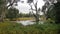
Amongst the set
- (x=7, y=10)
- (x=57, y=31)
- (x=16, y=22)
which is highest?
(x=7, y=10)

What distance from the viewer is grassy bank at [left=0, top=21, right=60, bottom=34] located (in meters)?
4.85

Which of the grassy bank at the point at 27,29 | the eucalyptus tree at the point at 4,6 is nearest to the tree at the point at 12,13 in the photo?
the eucalyptus tree at the point at 4,6

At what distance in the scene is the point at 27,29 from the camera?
203 inches

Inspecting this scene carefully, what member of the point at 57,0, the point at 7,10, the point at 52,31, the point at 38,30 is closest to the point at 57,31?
the point at 52,31

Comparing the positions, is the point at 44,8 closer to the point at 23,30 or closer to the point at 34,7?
the point at 34,7

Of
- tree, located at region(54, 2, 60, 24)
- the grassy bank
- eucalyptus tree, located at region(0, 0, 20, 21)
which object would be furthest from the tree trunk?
eucalyptus tree, located at region(0, 0, 20, 21)

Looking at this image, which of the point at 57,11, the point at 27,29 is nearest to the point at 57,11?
the point at 57,11

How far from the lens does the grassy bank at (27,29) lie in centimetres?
485

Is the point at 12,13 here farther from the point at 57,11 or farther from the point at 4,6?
the point at 57,11

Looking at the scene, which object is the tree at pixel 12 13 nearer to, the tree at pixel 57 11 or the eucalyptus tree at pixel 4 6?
the eucalyptus tree at pixel 4 6

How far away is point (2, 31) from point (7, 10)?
3.71 feet

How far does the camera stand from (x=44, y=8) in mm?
7203

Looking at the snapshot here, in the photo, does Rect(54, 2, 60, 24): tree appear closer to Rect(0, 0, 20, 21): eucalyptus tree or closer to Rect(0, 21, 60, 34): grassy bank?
Rect(0, 21, 60, 34): grassy bank

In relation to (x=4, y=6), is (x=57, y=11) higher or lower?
lower
